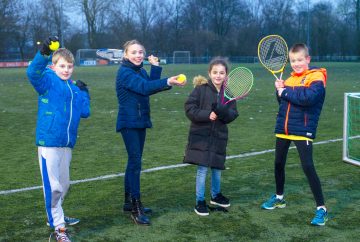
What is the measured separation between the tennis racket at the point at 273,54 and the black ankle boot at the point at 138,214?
1.93m

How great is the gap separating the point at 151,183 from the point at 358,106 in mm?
6942

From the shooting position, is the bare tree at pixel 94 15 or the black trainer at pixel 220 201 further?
the bare tree at pixel 94 15

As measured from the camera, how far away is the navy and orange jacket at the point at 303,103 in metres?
4.73

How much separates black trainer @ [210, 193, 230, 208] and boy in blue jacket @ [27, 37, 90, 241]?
1.67 metres

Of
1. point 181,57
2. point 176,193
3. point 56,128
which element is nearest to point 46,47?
point 56,128

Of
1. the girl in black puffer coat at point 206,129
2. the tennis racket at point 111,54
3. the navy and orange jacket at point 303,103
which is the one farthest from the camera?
the tennis racket at point 111,54

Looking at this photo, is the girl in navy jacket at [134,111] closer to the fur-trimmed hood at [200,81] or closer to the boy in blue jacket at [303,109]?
the fur-trimmed hood at [200,81]

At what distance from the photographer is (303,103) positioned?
4.75 metres

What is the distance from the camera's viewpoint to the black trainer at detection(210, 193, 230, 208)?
537cm

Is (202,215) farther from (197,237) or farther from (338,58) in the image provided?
(338,58)

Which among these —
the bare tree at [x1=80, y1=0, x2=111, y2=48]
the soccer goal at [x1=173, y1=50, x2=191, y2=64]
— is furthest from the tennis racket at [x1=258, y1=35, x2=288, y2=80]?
the bare tree at [x1=80, y1=0, x2=111, y2=48]

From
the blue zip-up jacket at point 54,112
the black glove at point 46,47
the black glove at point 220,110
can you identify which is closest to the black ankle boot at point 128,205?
the blue zip-up jacket at point 54,112

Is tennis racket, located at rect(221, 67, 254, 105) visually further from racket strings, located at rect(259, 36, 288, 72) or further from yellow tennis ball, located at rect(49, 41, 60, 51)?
yellow tennis ball, located at rect(49, 41, 60, 51)

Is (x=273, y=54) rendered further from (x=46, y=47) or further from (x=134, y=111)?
(x=46, y=47)
